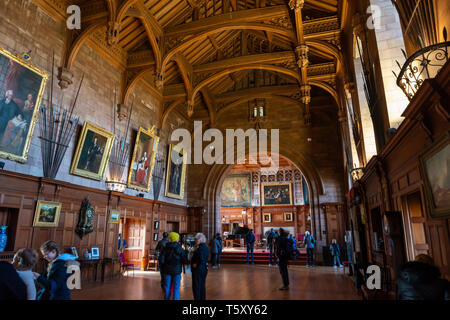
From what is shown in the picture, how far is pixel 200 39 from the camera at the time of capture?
402 inches

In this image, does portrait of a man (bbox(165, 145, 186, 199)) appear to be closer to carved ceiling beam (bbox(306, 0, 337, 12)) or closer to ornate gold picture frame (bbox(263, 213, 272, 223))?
carved ceiling beam (bbox(306, 0, 337, 12))

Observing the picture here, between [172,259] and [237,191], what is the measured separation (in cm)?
1809

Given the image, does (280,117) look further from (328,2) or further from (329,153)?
(328,2)

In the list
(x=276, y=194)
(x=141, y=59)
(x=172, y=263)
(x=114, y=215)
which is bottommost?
(x=172, y=263)

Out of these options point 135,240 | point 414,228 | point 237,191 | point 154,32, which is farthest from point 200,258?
point 237,191

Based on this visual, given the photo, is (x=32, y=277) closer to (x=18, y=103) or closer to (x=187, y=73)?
(x=18, y=103)

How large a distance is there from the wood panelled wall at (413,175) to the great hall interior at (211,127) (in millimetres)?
23

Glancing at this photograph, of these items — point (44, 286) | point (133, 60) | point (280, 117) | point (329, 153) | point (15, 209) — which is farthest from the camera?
point (280, 117)

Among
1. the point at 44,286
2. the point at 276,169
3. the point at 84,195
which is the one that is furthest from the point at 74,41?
the point at 276,169

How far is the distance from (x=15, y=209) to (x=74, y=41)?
15.2ft

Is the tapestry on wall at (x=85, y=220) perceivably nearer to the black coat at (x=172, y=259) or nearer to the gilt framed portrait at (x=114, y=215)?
the gilt framed portrait at (x=114, y=215)

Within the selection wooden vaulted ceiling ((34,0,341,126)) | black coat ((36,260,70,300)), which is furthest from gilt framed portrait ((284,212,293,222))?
black coat ((36,260,70,300))

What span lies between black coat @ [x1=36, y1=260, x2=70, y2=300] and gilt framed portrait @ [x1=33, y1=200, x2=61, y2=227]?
4.81m

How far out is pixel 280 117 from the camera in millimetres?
14062
